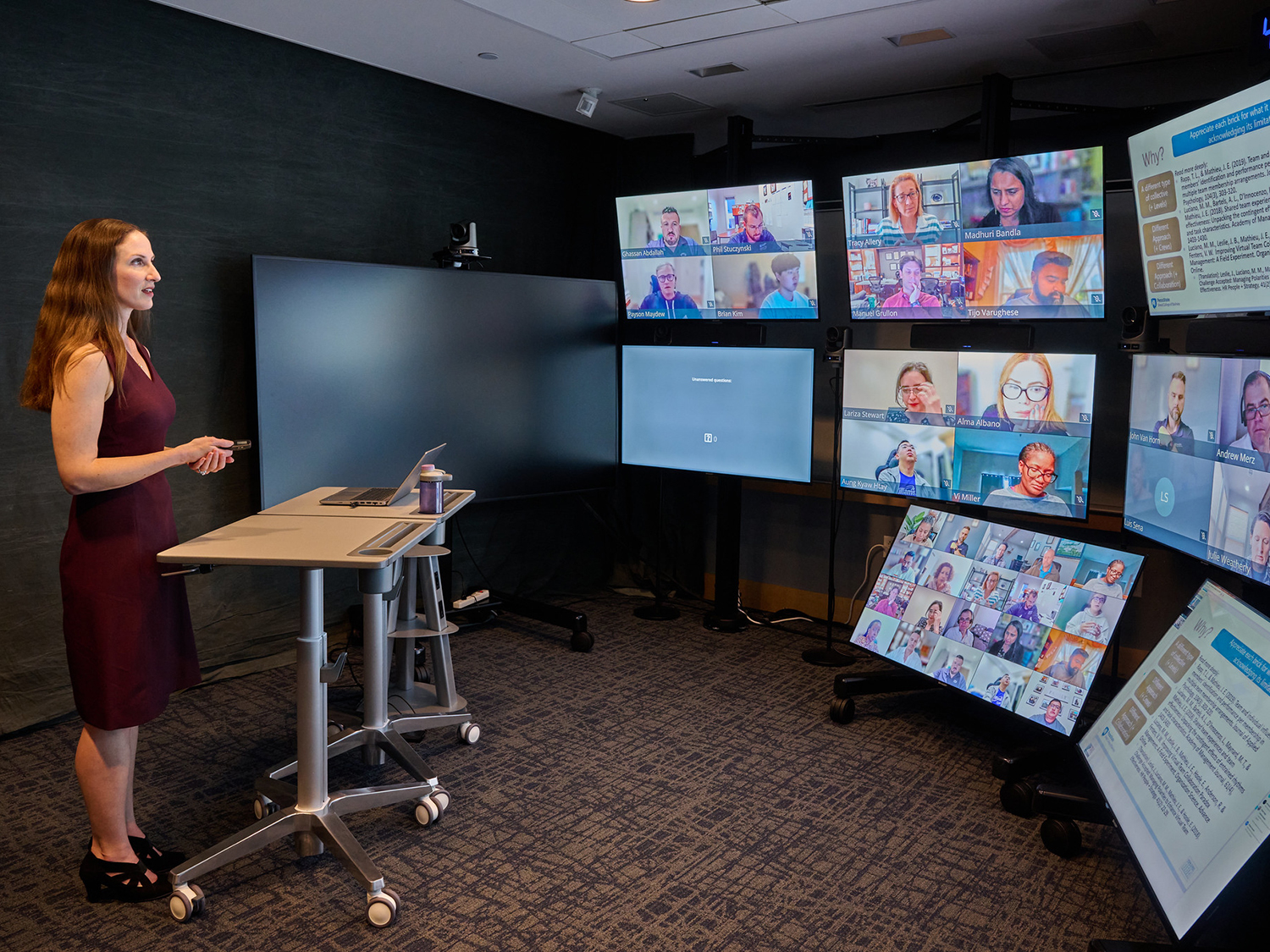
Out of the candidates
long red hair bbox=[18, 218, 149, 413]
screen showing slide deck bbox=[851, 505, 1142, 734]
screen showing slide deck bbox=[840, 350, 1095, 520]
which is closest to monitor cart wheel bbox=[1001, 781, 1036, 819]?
screen showing slide deck bbox=[851, 505, 1142, 734]

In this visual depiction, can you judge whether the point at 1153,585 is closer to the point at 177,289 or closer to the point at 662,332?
the point at 662,332

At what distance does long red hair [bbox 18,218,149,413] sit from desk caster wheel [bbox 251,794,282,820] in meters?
1.19

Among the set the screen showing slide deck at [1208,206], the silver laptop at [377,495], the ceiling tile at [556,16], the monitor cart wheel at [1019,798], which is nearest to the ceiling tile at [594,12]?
the ceiling tile at [556,16]

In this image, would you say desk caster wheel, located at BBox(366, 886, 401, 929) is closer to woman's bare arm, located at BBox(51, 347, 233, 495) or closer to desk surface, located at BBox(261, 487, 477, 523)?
desk surface, located at BBox(261, 487, 477, 523)

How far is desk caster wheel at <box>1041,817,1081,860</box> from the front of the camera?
94.0 inches

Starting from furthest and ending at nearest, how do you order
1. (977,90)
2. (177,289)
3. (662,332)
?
1. (662,332)
2. (977,90)
3. (177,289)

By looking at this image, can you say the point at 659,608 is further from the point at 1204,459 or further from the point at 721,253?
the point at 1204,459

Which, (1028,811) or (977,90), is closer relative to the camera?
(1028,811)

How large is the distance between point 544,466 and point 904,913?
8.47 feet

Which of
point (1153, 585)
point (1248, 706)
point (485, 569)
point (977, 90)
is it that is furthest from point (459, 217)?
point (1248, 706)

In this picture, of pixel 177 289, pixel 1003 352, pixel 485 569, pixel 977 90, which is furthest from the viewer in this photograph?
pixel 485 569

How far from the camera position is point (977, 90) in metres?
3.98

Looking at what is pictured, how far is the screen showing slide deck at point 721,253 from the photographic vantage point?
12.4 feet

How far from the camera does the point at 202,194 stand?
3.41 meters
